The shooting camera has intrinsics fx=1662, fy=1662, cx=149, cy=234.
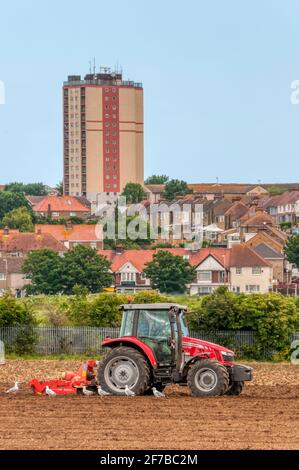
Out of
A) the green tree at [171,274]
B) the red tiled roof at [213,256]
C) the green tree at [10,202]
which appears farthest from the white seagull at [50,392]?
the green tree at [10,202]

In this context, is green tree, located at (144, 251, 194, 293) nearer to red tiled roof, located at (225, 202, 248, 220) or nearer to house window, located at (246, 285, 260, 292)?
house window, located at (246, 285, 260, 292)

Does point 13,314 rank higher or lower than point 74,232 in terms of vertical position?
lower

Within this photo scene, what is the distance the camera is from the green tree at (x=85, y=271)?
113m

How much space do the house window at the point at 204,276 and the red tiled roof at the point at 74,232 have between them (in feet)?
90.7

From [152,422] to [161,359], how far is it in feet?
11.4

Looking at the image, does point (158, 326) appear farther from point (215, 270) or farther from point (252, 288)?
point (252, 288)

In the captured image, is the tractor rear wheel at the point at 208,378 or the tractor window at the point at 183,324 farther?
the tractor window at the point at 183,324

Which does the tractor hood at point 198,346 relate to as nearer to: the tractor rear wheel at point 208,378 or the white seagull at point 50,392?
the tractor rear wheel at point 208,378

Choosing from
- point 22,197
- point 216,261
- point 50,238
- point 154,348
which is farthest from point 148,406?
point 22,197

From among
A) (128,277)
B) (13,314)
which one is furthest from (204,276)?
(13,314)

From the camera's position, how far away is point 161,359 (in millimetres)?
26719

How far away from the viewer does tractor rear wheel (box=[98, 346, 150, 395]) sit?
2647 centimetres

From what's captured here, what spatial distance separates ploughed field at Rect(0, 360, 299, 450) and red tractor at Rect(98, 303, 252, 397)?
321mm

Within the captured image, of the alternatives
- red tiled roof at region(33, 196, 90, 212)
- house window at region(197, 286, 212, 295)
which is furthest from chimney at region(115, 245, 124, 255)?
red tiled roof at region(33, 196, 90, 212)
